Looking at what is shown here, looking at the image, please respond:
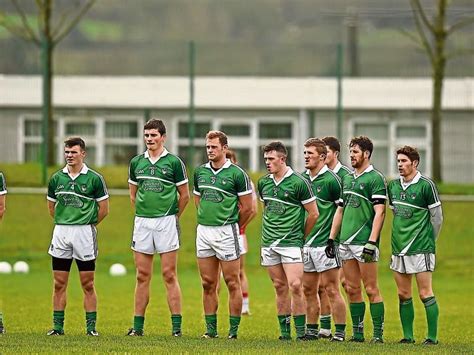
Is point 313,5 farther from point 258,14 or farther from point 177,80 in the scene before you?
point 177,80

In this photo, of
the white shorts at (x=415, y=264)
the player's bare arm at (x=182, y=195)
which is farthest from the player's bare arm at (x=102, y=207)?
the white shorts at (x=415, y=264)

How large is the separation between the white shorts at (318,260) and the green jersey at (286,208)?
1.13 ft

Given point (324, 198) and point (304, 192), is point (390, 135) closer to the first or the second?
point (324, 198)

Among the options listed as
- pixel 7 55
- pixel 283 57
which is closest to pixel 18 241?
pixel 7 55

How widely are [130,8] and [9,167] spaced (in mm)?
9635

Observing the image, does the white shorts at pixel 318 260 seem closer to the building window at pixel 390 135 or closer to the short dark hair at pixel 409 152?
the short dark hair at pixel 409 152

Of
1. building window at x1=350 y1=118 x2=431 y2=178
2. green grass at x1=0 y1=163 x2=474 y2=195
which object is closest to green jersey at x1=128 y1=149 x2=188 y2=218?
green grass at x1=0 y1=163 x2=474 y2=195

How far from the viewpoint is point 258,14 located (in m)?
41.3

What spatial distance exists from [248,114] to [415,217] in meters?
24.4

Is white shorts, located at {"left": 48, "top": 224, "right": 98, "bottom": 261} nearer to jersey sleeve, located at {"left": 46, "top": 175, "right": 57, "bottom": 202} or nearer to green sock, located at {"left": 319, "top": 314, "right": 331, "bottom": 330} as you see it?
jersey sleeve, located at {"left": 46, "top": 175, "right": 57, "bottom": 202}

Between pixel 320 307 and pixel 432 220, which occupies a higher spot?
pixel 432 220

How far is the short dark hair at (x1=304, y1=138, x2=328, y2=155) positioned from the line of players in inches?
0.5

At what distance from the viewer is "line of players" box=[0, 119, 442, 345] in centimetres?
1416

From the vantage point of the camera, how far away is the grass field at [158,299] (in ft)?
43.6
